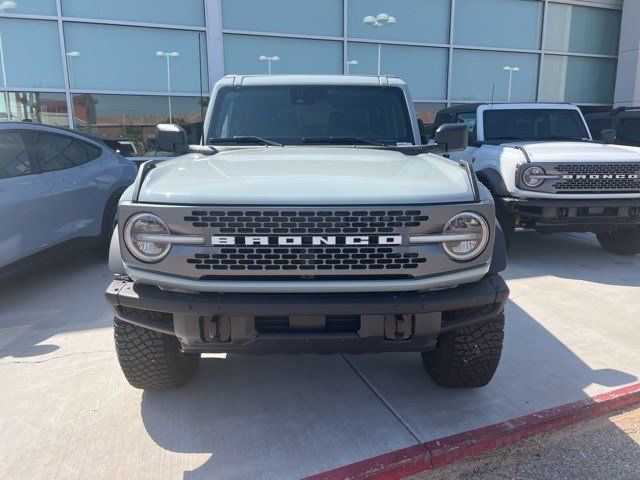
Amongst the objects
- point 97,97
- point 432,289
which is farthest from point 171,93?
point 432,289

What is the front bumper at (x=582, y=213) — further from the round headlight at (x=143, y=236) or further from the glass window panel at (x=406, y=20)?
the glass window panel at (x=406, y=20)

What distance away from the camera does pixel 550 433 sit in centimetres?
269

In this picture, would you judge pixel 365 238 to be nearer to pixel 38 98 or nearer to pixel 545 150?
pixel 545 150

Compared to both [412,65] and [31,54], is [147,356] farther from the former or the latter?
[412,65]

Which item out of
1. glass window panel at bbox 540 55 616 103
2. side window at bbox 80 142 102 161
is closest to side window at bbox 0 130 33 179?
side window at bbox 80 142 102 161

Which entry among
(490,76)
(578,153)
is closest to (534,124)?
(578,153)

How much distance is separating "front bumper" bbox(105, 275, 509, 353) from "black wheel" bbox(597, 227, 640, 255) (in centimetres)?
467

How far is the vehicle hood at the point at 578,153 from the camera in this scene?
5469 millimetres

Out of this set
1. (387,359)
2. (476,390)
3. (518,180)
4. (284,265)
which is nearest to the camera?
(284,265)

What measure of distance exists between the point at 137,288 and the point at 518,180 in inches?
176

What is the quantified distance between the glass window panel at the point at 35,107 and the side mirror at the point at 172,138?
7.89m

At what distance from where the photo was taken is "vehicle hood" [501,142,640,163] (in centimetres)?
547

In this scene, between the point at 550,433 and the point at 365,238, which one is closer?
the point at 365,238

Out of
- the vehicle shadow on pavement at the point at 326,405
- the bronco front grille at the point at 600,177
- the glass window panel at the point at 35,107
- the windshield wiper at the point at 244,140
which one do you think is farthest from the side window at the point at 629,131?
the glass window panel at the point at 35,107
